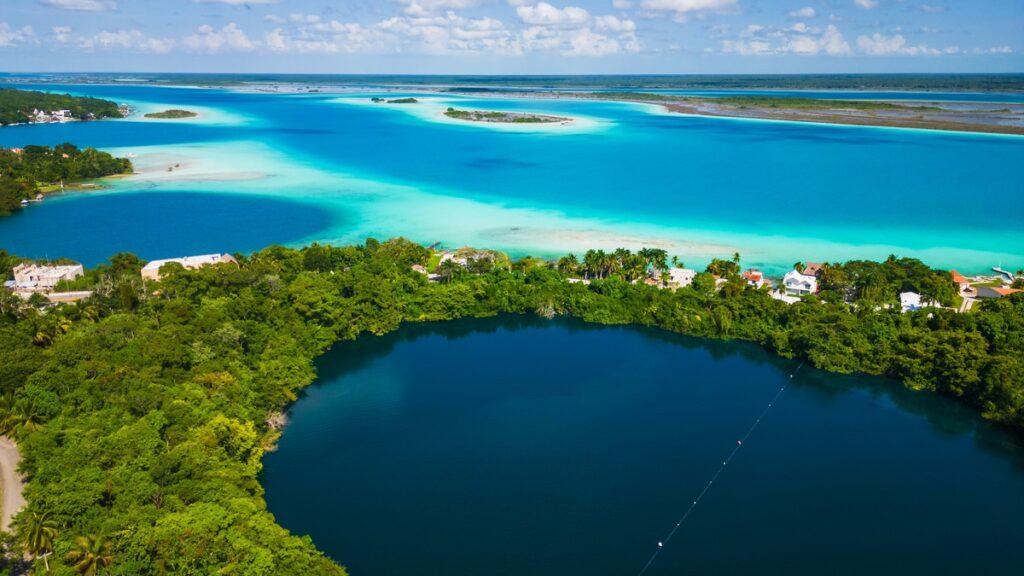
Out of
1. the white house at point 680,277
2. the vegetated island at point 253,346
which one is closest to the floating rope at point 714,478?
the vegetated island at point 253,346

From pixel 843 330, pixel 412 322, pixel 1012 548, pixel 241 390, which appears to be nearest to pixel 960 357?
pixel 843 330

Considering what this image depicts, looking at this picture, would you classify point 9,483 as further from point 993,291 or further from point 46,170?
point 46,170

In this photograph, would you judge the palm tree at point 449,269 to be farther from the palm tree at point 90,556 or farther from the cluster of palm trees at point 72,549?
the palm tree at point 90,556

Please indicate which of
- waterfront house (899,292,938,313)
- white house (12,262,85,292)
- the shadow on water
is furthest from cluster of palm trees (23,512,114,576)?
waterfront house (899,292,938,313)

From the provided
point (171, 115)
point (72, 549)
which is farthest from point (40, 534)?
point (171, 115)

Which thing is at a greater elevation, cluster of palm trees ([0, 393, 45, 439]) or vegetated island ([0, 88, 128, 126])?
vegetated island ([0, 88, 128, 126])

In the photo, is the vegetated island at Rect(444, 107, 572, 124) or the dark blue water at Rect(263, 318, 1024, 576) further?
the vegetated island at Rect(444, 107, 572, 124)

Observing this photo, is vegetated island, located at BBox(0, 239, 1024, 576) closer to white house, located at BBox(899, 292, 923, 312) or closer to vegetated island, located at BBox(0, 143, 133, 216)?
white house, located at BBox(899, 292, 923, 312)
